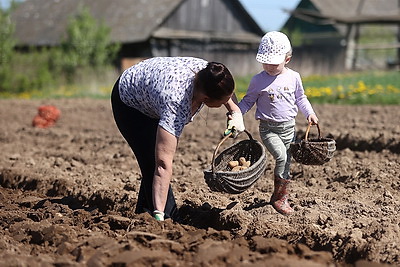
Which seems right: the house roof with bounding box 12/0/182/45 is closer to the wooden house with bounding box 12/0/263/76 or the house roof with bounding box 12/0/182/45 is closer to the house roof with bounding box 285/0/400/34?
the wooden house with bounding box 12/0/263/76

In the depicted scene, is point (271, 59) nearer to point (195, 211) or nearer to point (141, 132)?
point (141, 132)

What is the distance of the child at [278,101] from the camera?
4691mm

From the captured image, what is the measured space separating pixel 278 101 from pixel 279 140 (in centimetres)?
32

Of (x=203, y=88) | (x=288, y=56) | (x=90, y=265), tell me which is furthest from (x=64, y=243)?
(x=288, y=56)

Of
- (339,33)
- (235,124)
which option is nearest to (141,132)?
(235,124)

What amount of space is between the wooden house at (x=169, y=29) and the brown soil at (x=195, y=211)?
51.6 ft

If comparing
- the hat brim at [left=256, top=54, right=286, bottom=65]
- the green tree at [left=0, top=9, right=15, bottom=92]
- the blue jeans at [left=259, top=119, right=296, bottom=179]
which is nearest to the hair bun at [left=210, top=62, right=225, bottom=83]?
the hat brim at [left=256, top=54, right=286, bottom=65]

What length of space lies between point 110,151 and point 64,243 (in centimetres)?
433

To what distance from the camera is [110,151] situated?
8281 mm

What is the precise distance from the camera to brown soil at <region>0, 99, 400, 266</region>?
3680 millimetres

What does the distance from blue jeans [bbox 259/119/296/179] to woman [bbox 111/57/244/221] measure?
0.44 metres

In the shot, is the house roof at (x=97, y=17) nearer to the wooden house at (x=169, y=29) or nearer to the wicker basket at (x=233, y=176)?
the wooden house at (x=169, y=29)

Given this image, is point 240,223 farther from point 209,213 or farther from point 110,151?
point 110,151

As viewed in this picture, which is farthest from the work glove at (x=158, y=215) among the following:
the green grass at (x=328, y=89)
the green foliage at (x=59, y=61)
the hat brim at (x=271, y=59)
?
the green foliage at (x=59, y=61)
